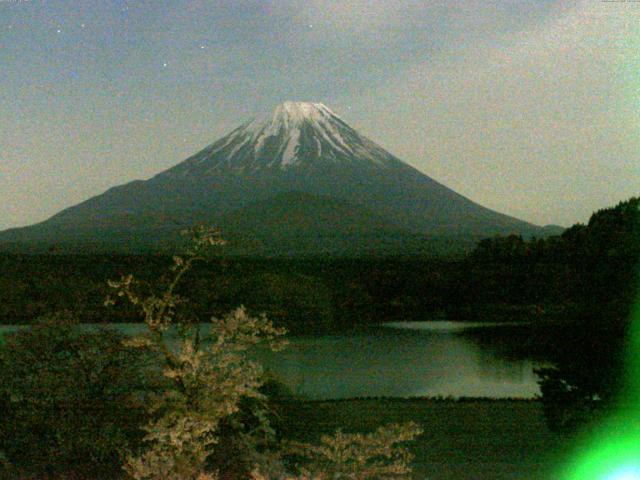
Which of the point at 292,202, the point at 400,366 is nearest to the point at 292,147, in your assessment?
the point at 292,202

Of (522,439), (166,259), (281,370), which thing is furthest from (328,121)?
(522,439)

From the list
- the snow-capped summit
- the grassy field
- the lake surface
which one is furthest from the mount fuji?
the grassy field

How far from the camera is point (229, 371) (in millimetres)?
5352

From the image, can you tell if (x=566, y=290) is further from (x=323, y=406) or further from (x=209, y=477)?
(x=209, y=477)

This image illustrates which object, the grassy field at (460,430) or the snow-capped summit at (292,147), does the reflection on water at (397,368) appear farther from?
the snow-capped summit at (292,147)

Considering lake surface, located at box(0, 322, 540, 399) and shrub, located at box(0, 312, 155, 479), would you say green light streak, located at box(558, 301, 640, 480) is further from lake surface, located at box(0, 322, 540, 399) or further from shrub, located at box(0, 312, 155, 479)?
shrub, located at box(0, 312, 155, 479)

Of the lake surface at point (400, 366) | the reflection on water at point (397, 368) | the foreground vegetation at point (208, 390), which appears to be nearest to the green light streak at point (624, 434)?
the foreground vegetation at point (208, 390)

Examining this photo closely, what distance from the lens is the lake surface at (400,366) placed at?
1380 cm

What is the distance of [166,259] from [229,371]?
34.9 meters

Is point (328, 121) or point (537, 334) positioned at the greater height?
point (328, 121)

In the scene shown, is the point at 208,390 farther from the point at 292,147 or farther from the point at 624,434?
the point at 292,147

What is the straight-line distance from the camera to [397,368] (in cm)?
1694

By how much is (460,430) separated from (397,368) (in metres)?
8.24

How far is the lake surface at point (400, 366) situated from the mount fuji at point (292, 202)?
34.4 m
